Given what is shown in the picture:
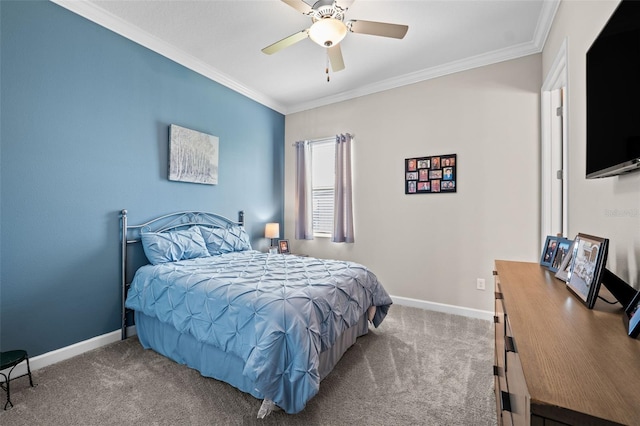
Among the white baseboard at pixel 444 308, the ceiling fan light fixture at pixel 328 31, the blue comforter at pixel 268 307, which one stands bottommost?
the white baseboard at pixel 444 308

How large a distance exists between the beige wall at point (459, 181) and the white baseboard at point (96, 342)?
0.22 feet

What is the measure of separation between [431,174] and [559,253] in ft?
6.61

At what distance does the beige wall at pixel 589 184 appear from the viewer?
1152 millimetres

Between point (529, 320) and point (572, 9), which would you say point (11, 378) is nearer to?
point (529, 320)

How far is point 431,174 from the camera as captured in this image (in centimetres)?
349

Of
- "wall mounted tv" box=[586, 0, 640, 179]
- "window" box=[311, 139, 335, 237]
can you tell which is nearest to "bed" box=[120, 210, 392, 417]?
"window" box=[311, 139, 335, 237]

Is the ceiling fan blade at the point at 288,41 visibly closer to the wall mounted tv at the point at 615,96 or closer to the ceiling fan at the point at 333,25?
the ceiling fan at the point at 333,25

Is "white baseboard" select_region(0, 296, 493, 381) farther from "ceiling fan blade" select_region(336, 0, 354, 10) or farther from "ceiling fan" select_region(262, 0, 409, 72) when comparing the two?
"ceiling fan blade" select_region(336, 0, 354, 10)

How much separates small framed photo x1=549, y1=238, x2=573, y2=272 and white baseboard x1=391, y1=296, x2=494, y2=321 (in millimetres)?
1819

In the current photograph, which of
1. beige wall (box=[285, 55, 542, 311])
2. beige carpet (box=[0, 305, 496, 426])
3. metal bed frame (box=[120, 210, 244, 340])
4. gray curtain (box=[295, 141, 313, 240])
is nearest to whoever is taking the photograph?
beige carpet (box=[0, 305, 496, 426])

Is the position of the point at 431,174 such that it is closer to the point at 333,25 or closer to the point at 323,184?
the point at 323,184

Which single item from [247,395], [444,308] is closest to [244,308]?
[247,395]

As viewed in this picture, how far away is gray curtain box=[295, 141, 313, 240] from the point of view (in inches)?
177

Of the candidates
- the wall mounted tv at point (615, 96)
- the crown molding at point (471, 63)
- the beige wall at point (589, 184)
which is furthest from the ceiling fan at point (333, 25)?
the crown molding at point (471, 63)
